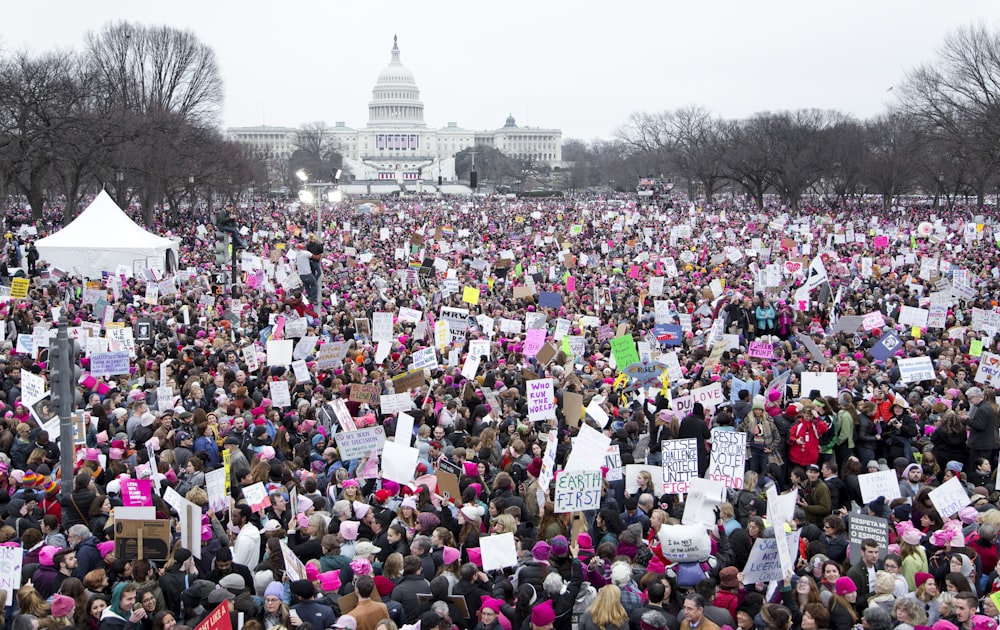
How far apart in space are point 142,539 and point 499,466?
12.4 ft

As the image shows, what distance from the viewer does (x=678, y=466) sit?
8789mm

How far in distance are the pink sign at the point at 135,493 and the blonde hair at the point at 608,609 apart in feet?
12.9

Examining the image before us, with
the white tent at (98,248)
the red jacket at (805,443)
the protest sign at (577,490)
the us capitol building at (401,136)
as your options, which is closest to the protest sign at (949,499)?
the red jacket at (805,443)

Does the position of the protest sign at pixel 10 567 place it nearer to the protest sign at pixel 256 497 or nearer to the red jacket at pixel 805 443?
the protest sign at pixel 256 497

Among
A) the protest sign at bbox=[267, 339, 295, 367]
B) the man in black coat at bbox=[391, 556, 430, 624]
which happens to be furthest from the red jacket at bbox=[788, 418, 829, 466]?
the protest sign at bbox=[267, 339, 295, 367]

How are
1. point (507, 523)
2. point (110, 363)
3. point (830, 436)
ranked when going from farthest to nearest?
point (110, 363) < point (830, 436) < point (507, 523)

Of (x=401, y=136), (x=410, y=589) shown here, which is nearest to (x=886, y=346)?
(x=410, y=589)

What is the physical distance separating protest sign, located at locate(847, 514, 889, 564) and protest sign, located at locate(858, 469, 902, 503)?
3.85 feet

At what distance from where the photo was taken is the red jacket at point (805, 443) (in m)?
10.3

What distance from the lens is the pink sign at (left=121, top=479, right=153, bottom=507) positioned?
322 inches

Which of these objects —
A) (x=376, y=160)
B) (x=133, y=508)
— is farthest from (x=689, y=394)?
(x=376, y=160)

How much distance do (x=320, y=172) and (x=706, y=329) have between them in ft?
351

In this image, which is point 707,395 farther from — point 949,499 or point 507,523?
point 507,523

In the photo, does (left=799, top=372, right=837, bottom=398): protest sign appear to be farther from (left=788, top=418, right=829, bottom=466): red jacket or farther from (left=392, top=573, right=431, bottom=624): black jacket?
(left=392, top=573, right=431, bottom=624): black jacket
